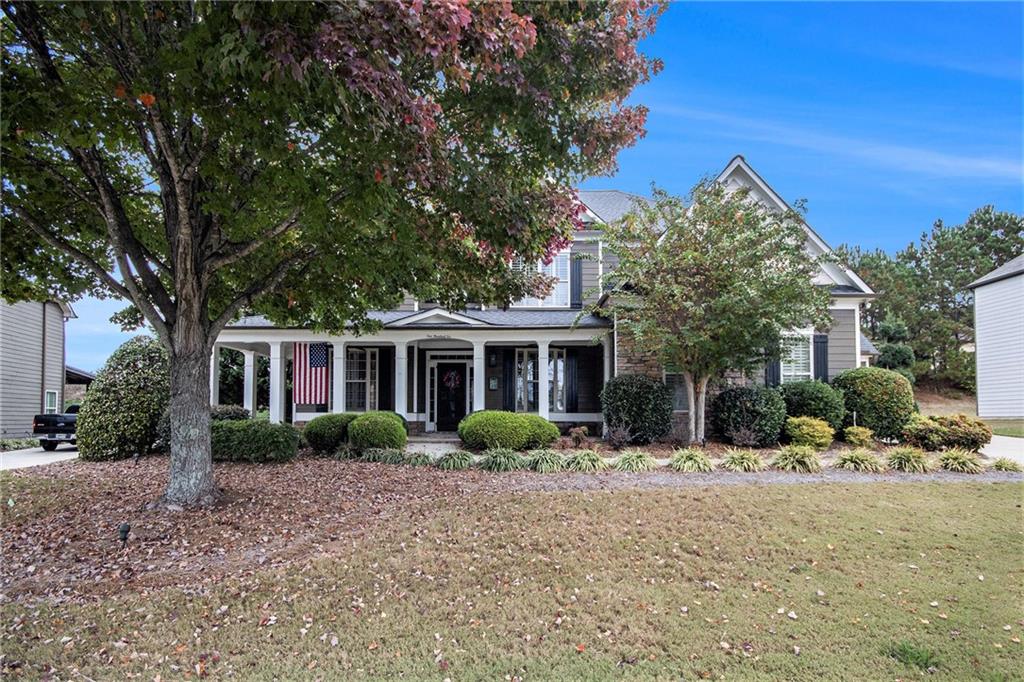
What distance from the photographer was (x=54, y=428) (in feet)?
49.4

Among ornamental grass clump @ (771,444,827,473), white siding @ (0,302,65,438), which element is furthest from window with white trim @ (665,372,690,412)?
white siding @ (0,302,65,438)

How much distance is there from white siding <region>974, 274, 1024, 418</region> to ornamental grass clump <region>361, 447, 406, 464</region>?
21237 millimetres

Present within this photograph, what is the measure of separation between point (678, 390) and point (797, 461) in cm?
453

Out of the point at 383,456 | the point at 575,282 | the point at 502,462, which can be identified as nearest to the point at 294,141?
the point at 502,462

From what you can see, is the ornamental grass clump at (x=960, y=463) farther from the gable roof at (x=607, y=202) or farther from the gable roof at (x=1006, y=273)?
the gable roof at (x=1006, y=273)

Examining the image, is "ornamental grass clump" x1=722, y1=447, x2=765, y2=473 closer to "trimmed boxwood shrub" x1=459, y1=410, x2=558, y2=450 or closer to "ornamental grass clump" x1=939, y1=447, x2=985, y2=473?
"ornamental grass clump" x1=939, y1=447, x2=985, y2=473

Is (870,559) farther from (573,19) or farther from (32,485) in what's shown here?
(32,485)

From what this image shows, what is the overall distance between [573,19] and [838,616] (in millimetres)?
5827

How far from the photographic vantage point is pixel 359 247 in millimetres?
6961

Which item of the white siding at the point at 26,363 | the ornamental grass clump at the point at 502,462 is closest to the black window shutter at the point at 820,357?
the ornamental grass clump at the point at 502,462

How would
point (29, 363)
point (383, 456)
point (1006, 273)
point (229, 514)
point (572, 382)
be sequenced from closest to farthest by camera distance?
1. point (229, 514)
2. point (383, 456)
3. point (572, 382)
4. point (29, 363)
5. point (1006, 273)

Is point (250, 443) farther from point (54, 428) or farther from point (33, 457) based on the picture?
point (54, 428)

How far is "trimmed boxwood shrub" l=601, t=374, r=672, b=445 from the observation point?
12805 millimetres

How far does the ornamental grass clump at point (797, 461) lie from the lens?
9578 millimetres
